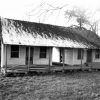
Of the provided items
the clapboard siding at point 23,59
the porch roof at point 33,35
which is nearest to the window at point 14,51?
the clapboard siding at point 23,59

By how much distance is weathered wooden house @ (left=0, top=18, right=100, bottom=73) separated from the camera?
574 inches

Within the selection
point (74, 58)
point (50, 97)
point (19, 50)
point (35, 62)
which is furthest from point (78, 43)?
point (50, 97)

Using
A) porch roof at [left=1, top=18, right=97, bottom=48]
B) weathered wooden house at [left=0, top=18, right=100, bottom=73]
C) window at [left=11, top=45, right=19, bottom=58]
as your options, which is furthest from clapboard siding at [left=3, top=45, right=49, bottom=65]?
porch roof at [left=1, top=18, right=97, bottom=48]

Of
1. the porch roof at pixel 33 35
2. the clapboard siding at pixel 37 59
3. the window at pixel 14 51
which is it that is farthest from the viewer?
the clapboard siding at pixel 37 59

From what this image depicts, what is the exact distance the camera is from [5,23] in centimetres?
1681

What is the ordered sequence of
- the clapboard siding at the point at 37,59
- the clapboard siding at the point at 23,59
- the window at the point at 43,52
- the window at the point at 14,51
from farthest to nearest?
the window at the point at 43,52, the clapboard siding at the point at 37,59, the window at the point at 14,51, the clapboard siding at the point at 23,59

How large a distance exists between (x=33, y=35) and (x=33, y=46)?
1205 millimetres

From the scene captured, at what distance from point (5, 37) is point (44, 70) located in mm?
4953

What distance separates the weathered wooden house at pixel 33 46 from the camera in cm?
1459

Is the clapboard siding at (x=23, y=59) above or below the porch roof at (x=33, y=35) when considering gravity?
below

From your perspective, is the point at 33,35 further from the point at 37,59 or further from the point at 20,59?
the point at 20,59

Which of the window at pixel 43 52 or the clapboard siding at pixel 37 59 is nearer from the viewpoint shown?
the clapboard siding at pixel 37 59

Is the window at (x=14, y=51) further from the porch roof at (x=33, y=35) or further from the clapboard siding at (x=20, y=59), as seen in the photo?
the porch roof at (x=33, y=35)

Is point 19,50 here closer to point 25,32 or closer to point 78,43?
point 25,32
